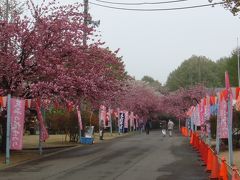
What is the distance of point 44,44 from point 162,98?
67222 mm

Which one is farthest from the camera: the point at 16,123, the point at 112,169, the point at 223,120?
the point at 16,123

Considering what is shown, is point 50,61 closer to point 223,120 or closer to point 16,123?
point 16,123

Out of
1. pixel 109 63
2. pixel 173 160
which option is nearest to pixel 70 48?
pixel 109 63

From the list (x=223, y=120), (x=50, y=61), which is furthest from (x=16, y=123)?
(x=223, y=120)

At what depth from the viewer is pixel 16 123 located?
73.3 feet

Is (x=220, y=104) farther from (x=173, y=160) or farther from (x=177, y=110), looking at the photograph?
(x=177, y=110)

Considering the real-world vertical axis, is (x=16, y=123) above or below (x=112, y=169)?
above

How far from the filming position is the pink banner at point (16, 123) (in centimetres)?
2211

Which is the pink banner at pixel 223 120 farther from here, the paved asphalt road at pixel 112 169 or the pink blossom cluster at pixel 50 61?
the pink blossom cluster at pixel 50 61

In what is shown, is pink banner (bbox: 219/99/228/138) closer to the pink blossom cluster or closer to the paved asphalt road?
the paved asphalt road

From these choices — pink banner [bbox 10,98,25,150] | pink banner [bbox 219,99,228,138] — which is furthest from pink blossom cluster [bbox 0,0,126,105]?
pink banner [bbox 219,99,228,138]

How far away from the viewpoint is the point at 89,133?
3747 cm

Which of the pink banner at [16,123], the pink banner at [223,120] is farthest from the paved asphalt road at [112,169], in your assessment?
the pink banner at [223,120]

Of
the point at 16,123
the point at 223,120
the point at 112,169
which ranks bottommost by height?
the point at 112,169
